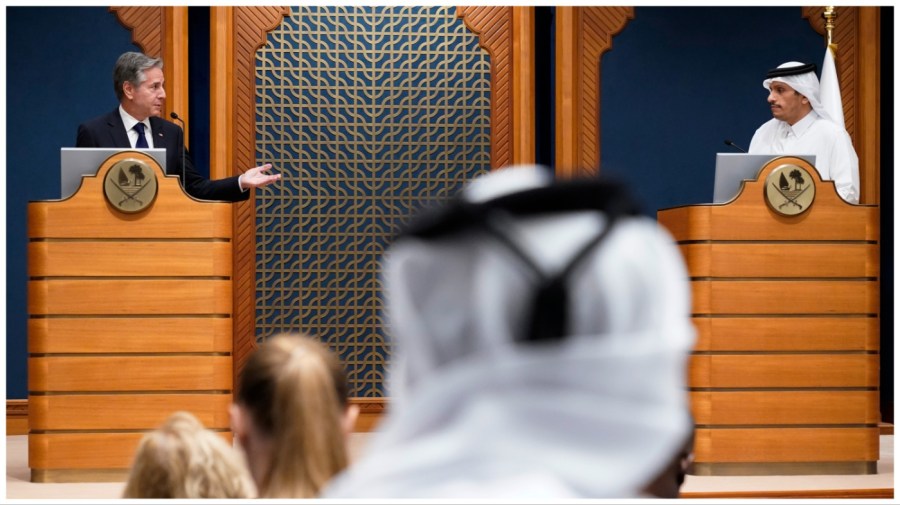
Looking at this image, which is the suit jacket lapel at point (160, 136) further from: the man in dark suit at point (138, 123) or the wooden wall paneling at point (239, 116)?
the wooden wall paneling at point (239, 116)

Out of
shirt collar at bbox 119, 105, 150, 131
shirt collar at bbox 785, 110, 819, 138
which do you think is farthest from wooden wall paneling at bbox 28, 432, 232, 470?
shirt collar at bbox 785, 110, 819, 138

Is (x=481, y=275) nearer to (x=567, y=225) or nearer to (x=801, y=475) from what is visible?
(x=567, y=225)

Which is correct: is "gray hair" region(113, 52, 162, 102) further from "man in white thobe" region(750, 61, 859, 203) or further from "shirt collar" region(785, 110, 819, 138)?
"shirt collar" region(785, 110, 819, 138)

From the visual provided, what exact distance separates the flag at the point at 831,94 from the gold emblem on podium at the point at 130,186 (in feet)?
9.28

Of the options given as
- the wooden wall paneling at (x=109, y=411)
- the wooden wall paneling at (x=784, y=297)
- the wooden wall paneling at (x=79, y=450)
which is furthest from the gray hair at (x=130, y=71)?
the wooden wall paneling at (x=784, y=297)

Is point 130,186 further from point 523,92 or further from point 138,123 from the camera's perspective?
point 523,92

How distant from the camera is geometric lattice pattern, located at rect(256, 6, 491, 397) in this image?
638cm

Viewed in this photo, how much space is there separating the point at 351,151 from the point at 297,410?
16.2ft

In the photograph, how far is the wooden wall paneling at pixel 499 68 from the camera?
21.1 feet

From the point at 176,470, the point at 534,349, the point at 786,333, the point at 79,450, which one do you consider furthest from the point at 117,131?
the point at 534,349

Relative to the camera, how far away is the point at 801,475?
15.3ft

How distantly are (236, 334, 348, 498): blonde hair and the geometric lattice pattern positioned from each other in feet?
15.5

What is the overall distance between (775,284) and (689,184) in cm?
180

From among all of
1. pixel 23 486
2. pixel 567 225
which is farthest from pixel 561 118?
pixel 567 225
